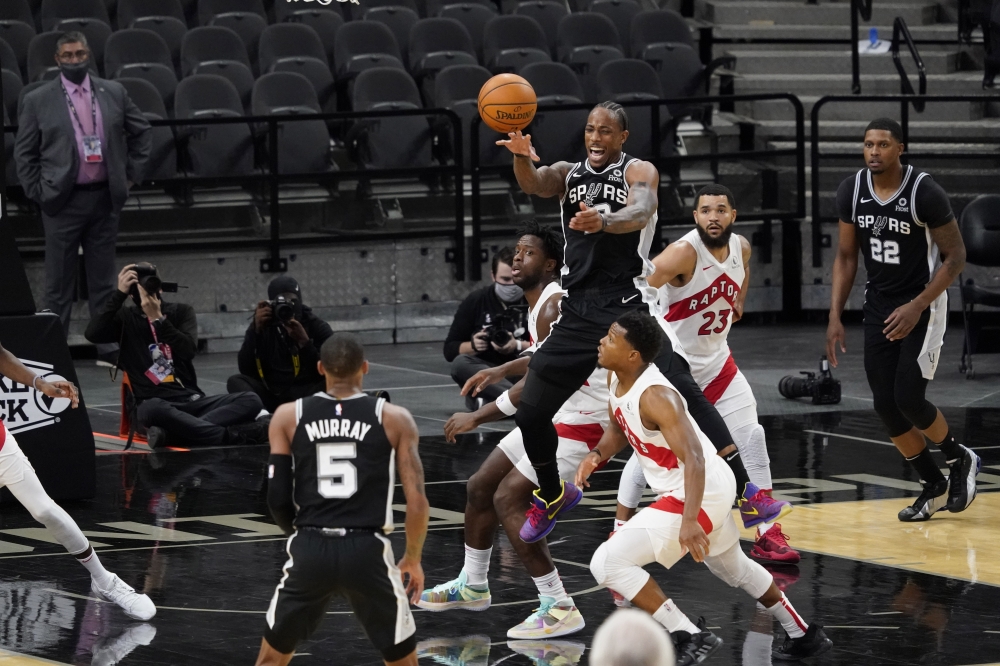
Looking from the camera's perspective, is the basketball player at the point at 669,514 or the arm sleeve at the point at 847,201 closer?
the basketball player at the point at 669,514

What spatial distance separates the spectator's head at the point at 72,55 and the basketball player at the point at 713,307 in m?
6.66

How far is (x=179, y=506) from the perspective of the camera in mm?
10336

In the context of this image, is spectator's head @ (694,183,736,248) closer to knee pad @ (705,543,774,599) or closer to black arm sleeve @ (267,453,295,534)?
knee pad @ (705,543,774,599)

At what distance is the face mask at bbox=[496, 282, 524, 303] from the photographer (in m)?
13.2

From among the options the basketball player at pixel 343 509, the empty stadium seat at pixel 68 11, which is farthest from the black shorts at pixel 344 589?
the empty stadium seat at pixel 68 11

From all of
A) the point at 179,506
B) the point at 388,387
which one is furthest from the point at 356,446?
the point at 388,387

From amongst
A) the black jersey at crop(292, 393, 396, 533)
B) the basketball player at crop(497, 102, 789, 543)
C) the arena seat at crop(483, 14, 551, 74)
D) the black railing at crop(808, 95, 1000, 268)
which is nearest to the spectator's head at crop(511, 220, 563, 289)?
the basketball player at crop(497, 102, 789, 543)

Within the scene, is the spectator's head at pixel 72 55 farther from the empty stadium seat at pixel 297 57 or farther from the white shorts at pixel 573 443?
the white shorts at pixel 573 443

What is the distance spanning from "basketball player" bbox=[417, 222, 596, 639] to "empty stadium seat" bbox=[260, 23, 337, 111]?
32.3 ft

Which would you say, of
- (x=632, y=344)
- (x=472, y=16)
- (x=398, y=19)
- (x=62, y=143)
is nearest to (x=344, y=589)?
(x=632, y=344)

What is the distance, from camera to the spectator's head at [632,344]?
6.85m

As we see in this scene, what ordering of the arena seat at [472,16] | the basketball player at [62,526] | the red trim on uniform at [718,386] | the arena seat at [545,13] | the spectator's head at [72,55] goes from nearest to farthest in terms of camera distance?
1. the basketball player at [62,526]
2. the red trim on uniform at [718,386]
3. the spectator's head at [72,55]
4. the arena seat at [472,16]
5. the arena seat at [545,13]

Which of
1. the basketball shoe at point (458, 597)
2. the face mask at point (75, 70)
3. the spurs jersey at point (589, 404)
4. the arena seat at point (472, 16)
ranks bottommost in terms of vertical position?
the basketball shoe at point (458, 597)

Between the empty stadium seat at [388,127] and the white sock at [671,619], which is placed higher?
the empty stadium seat at [388,127]
